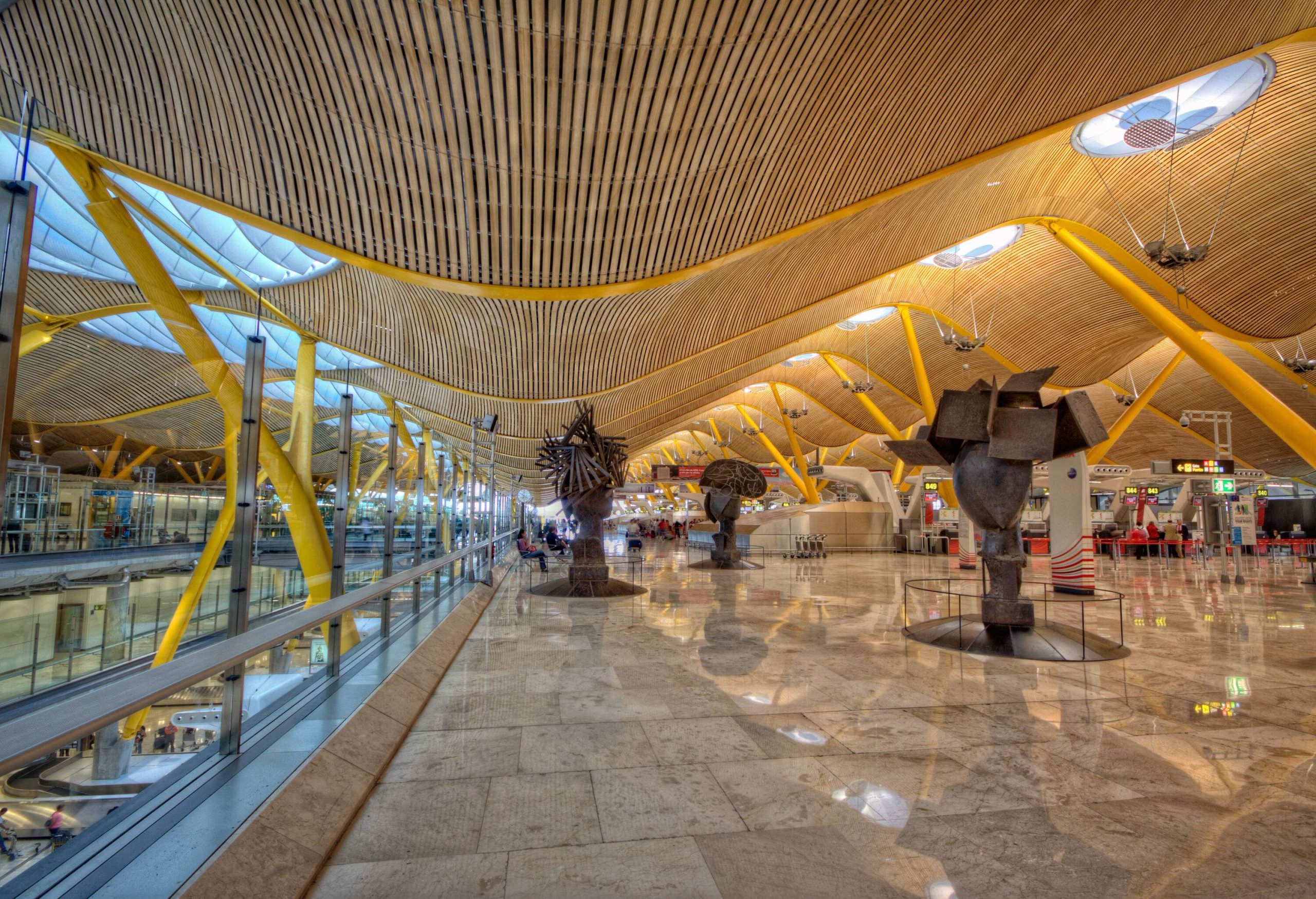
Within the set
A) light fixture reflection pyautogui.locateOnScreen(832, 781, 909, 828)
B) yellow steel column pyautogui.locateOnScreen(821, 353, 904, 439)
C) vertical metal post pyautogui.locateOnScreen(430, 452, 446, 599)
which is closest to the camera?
light fixture reflection pyautogui.locateOnScreen(832, 781, 909, 828)

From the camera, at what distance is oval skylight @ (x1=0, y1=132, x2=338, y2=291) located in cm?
413

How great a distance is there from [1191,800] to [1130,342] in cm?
2654

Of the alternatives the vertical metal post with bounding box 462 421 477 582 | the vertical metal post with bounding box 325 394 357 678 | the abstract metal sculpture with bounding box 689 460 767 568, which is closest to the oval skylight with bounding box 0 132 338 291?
the vertical metal post with bounding box 325 394 357 678

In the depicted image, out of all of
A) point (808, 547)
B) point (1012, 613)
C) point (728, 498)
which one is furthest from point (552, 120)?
point (808, 547)

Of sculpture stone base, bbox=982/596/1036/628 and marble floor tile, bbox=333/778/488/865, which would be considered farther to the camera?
sculpture stone base, bbox=982/596/1036/628

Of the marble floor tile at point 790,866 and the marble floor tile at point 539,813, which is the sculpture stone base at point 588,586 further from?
the marble floor tile at point 790,866

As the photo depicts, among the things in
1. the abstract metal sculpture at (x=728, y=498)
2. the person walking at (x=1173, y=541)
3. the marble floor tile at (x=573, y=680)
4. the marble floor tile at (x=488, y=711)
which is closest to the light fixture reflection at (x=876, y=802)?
the marble floor tile at (x=488, y=711)

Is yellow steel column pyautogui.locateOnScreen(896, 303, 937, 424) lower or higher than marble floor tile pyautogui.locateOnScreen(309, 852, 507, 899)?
higher

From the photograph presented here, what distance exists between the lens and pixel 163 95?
6.62m

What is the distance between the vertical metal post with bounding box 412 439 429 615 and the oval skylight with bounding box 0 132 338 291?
3697 millimetres

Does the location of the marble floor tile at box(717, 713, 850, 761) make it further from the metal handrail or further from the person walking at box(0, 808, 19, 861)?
the person walking at box(0, 808, 19, 861)

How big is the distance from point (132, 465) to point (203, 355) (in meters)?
1.01

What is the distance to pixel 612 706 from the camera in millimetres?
5410

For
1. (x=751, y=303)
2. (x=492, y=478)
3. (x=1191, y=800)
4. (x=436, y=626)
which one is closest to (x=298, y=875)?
(x=1191, y=800)
